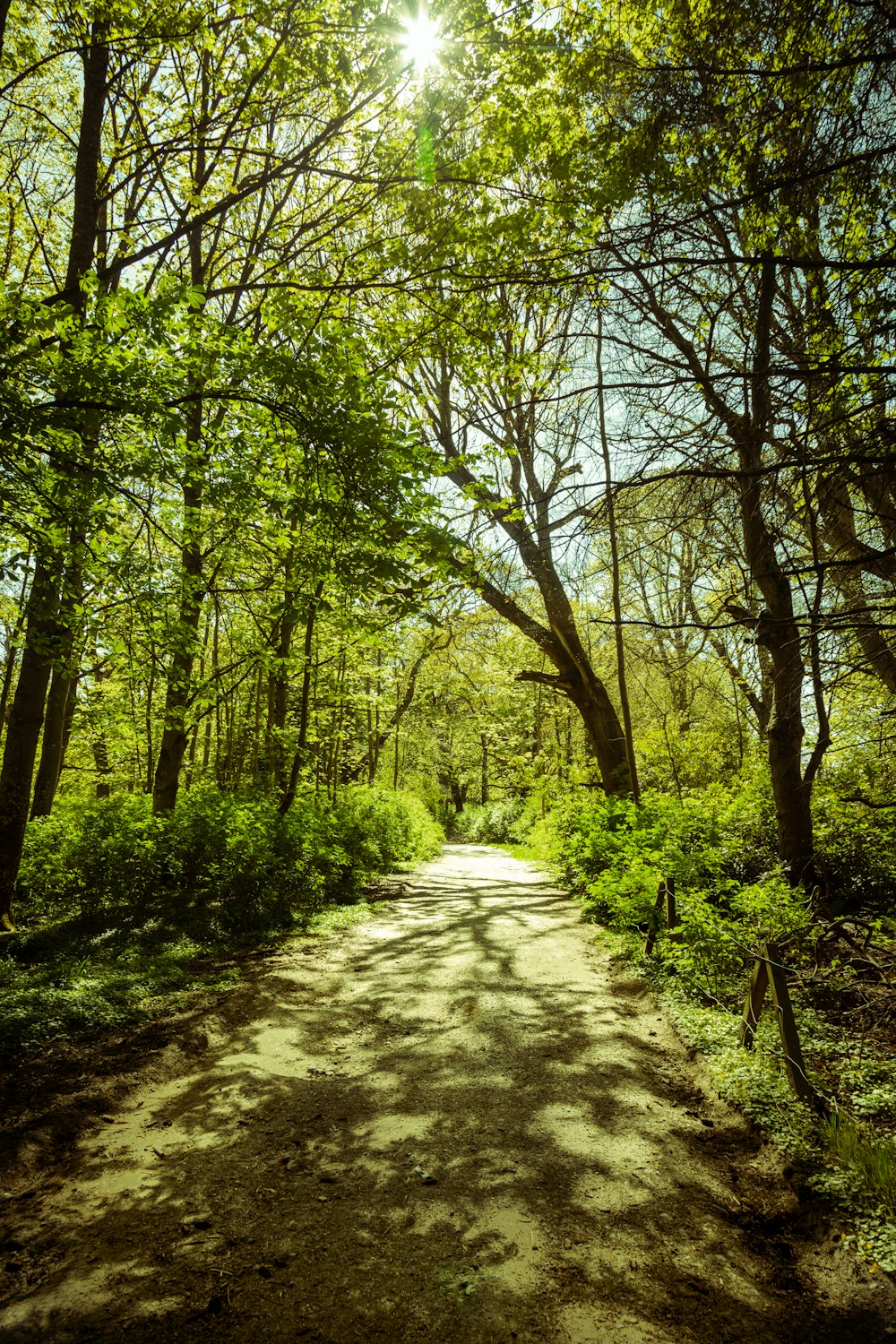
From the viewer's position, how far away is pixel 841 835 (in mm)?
8375

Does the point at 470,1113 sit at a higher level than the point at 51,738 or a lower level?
lower

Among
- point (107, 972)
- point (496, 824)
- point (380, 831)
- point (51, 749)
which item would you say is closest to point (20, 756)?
point (107, 972)

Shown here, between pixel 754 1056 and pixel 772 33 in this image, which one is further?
pixel 754 1056

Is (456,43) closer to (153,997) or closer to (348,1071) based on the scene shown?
(348,1071)

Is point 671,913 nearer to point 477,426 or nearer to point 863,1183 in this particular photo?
point 863,1183

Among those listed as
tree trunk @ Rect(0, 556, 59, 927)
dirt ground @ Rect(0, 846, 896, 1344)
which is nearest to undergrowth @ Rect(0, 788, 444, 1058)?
dirt ground @ Rect(0, 846, 896, 1344)

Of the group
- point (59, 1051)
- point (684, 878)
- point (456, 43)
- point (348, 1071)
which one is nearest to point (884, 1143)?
point (348, 1071)

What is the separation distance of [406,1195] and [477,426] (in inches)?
321

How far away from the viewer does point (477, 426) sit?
845cm

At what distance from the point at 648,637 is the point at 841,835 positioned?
11425 millimetres

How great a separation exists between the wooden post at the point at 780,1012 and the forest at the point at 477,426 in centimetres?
29

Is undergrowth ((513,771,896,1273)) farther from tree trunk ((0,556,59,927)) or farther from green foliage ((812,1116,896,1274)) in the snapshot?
tree trunk ((0,556,59,927))

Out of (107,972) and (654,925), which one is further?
(654,925)

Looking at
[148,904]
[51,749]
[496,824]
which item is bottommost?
[496,824]
